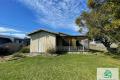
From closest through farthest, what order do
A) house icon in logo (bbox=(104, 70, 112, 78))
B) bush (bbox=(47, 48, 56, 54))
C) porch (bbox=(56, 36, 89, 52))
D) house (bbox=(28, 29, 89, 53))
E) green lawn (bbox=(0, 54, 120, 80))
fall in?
house icon in logo (bbox=(104, 70, 112, 78))
green lawn (bbox=(0, 54, 120, 80))
bush (bbox=(47, 48, 56, 54))
house (bbox=(28, 29, 89, 53))
porch (bbox=(56, 36, 89, 52))

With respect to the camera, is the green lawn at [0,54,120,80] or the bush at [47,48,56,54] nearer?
the green lawn at [0,54,120,80]

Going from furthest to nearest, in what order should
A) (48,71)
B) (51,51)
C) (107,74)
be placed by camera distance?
(51,51) < (48,71) < (107,74)

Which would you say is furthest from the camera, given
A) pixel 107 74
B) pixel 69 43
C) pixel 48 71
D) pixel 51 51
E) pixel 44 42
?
pixel 69 43

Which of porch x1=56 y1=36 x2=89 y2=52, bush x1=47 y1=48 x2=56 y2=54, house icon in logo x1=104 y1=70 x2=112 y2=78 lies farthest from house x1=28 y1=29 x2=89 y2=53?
house icon in logo x1=104 y1=70 x2=112 y2=78

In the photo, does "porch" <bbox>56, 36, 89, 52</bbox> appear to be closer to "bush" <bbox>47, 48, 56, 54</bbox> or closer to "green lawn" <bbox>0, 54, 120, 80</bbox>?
"bush" <bbox>47, 48, 56, 54</bbox>

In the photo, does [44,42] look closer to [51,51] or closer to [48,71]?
[51,51]

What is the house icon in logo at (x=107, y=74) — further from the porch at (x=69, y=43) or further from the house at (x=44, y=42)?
the porch at (x=69, y=43)

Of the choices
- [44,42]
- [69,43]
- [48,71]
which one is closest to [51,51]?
[44,42]

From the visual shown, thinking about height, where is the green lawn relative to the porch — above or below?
below

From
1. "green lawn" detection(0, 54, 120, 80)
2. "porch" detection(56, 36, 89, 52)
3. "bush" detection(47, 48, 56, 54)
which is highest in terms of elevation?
"porch" detection(56, 36, 89, 52)

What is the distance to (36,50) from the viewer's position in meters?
32.7

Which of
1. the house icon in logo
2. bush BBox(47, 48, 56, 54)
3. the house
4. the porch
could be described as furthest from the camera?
the porch

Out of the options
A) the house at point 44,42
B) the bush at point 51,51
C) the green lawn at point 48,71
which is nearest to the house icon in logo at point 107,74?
the green lawn at point 48,71

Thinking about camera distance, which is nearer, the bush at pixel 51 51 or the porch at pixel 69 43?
the bush at pixel 51 51
